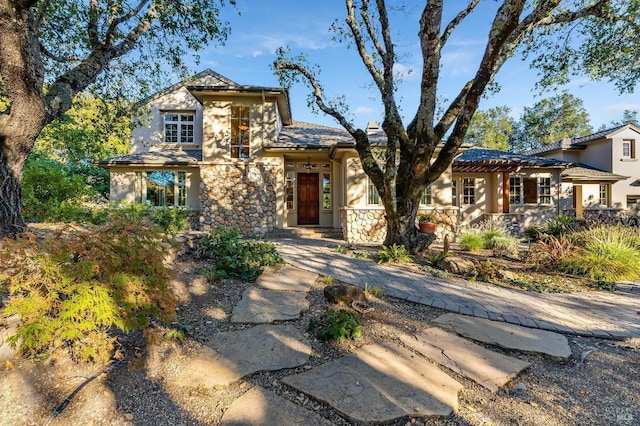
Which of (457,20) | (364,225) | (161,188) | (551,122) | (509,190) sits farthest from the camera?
(551,122)

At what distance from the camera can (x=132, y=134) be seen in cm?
1315

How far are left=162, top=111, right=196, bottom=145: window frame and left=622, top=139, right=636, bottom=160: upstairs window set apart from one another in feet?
76.7

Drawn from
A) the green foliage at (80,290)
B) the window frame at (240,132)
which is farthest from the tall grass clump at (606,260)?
the window frame at (240,132)

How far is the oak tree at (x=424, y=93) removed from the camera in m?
5.66

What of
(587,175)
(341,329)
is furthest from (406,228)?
(587,175)

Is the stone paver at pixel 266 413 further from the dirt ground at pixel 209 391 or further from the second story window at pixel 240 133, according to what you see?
the second story window at pixel 240 133

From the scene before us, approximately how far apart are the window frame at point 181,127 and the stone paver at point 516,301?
33.6 ft

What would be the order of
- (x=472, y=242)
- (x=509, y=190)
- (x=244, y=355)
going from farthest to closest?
1. (x=509, y=190)
2. (x=472, y=242)
3. (x=244, y=355)

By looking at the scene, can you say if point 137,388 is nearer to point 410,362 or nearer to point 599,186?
point 410,362

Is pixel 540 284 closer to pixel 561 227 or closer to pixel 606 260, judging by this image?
pixel 606 260

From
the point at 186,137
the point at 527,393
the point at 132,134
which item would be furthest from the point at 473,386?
the point at 132,134

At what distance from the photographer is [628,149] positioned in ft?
57.3

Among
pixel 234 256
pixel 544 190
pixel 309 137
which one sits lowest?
pixel 234 256

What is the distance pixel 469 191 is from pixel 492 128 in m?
22.3
